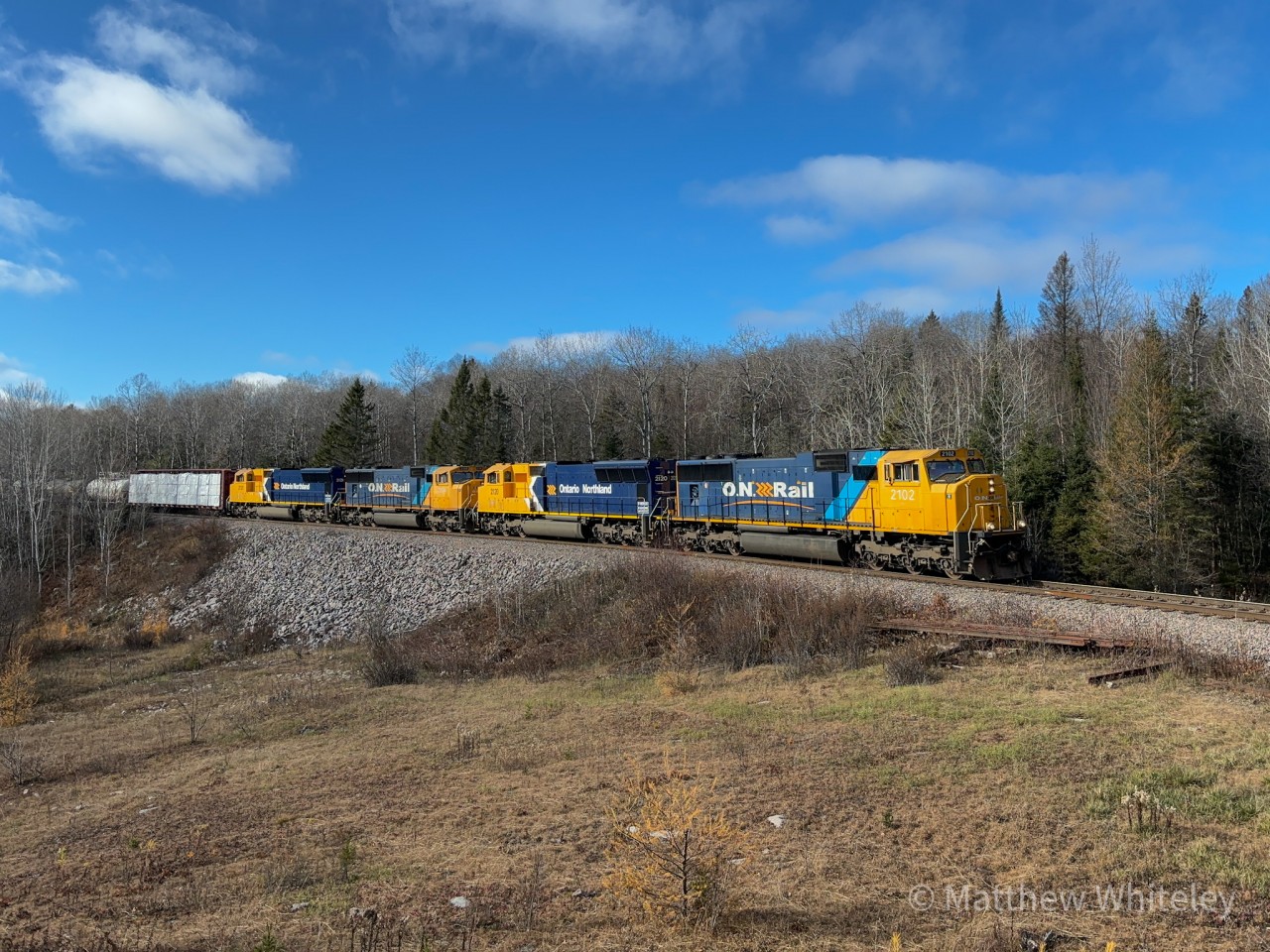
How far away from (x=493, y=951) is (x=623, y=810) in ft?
9.56

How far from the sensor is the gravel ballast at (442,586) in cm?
1444

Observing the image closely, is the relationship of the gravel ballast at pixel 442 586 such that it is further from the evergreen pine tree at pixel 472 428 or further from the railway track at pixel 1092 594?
the evergreen pine tree at pixel 472 428

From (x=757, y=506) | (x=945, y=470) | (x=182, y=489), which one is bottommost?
(x=757, y=506)

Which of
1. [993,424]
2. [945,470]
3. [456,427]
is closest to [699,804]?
[945,470]

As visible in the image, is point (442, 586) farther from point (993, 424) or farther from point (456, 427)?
point (456, 427)

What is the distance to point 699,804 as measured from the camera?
7648mm

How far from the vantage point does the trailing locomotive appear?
1972 centimetres

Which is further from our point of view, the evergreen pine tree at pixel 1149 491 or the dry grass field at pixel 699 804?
the evergreen pine tree at pixel 1149 491

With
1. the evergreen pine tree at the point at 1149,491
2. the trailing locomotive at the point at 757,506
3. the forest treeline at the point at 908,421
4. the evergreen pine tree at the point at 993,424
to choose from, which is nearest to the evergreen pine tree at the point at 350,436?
the forest treeline at the point at 908,421

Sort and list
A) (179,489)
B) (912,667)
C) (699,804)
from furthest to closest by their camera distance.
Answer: (179,489), (912,667), (699,804)

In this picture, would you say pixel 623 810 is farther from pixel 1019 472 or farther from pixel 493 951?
pixel 1019 472

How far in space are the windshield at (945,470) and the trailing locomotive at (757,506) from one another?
0.03 m

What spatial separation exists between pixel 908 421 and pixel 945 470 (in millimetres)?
24489

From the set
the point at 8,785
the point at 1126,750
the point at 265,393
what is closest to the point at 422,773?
the point at 8,785
